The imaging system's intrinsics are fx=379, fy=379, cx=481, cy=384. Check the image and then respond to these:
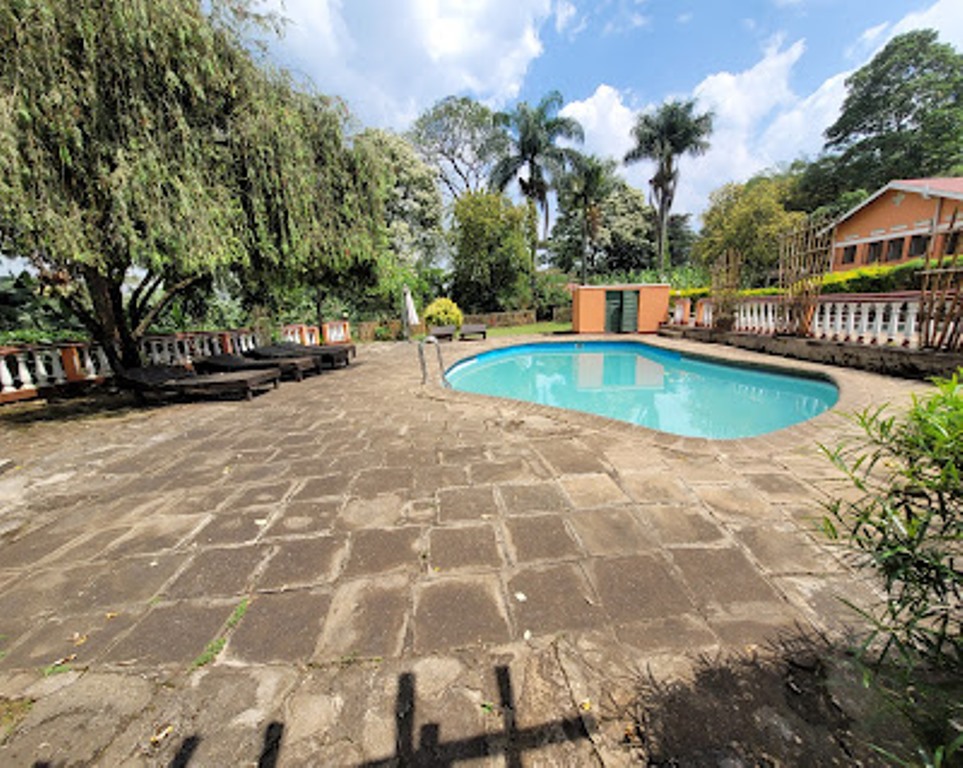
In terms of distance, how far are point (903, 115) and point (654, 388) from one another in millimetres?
34044

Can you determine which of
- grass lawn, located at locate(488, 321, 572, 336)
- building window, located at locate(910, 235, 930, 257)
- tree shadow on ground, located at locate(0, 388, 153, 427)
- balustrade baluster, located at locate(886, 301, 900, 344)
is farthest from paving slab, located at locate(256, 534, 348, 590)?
building window, located at locate(910, 235, 930, 257)

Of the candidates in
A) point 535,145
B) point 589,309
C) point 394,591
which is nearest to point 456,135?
point 535,145

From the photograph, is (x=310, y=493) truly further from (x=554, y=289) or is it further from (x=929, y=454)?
(x=554, y=289)

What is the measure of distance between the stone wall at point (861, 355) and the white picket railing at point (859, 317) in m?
0.26

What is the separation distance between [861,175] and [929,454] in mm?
36671

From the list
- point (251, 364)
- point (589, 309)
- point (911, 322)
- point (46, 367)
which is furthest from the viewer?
point (589, 309)

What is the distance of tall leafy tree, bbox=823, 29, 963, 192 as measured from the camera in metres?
22.2

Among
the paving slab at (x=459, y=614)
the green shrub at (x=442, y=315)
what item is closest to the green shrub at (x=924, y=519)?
the paving slab at (x=459, y=614)

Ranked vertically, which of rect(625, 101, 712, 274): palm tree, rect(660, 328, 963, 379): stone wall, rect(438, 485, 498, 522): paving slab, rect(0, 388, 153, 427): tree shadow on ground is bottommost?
rect(438, 485, 498, 522): paving slab

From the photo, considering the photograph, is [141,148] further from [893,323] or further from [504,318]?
[504,318]

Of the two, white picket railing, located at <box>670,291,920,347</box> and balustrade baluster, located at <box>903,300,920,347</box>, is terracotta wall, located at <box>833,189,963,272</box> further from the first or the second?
balustrade baluster, located at <box>903,300,920,347</box>

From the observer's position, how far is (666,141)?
23.8 metres

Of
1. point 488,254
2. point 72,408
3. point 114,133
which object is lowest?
point 72,408

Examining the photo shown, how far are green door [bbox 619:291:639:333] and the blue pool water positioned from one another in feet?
7.35
